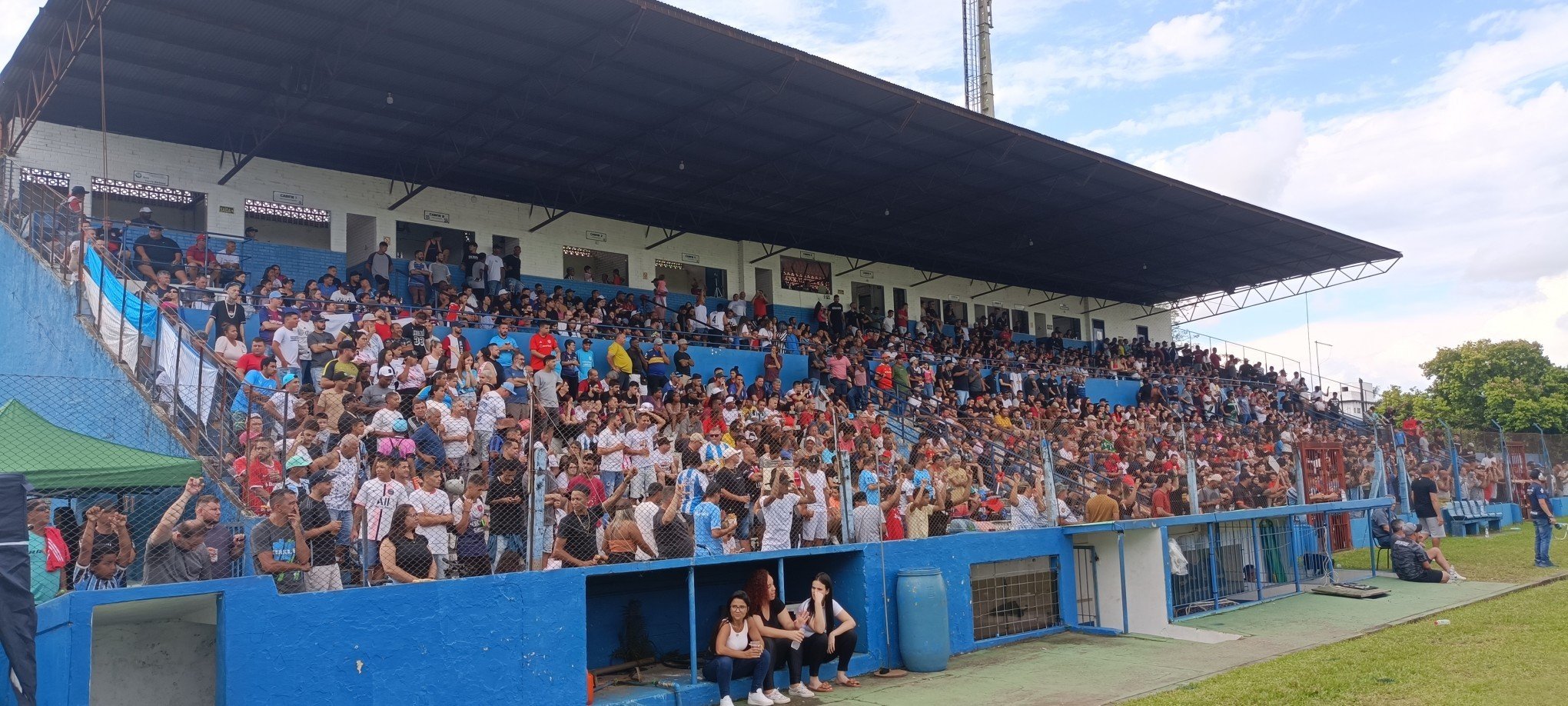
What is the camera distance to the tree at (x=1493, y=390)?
55156 millimetres

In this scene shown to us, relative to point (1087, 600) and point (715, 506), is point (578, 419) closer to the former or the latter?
point (715, 506)

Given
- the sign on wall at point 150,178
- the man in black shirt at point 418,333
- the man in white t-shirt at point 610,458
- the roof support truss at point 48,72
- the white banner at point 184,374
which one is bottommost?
the man in white t-shirt at point 610,458

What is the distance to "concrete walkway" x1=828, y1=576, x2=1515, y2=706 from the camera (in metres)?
10.8

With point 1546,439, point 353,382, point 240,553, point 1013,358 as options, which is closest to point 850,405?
point 1013,358

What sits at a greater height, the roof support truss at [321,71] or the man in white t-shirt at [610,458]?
the roof support truss at [321,71]

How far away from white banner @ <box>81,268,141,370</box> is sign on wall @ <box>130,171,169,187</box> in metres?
7.43

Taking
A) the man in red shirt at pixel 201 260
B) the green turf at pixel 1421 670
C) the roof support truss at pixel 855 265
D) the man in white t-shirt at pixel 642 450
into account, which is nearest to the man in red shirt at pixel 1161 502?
the green turf at pixel 1421 670

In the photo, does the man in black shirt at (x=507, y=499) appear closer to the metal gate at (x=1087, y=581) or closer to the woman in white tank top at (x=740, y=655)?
the woman in white tank top at (x=740, y=655)

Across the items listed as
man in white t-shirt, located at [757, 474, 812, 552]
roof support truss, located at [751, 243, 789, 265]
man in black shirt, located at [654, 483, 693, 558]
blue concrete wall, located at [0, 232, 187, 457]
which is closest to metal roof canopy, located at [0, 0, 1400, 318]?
roof support truss, located at [751, 243, 789, 265]

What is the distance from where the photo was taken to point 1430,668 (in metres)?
10.7

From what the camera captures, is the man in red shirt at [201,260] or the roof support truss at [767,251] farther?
the roof support truss at [767,251]

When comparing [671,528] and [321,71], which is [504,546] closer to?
[671,528]

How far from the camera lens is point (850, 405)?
2316cm

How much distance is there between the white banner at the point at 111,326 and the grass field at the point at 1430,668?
11.7 metres
